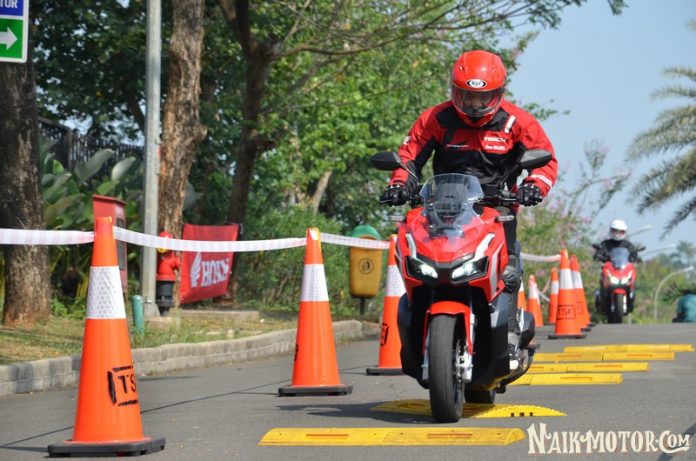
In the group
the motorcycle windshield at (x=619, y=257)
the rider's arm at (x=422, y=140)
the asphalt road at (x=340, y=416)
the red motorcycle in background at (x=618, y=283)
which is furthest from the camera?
the motorcycle windshield at (x=619, y=257)

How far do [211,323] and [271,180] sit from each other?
9.60m

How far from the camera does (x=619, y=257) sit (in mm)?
22344

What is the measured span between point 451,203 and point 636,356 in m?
5.39

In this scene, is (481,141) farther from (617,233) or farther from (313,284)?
(617,233)

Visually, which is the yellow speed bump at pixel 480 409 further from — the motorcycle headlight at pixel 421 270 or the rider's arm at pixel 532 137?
the rider's arm at pixel 532 137

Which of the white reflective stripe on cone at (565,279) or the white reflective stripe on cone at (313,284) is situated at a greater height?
the white reflective stripe on cone at (565,279)

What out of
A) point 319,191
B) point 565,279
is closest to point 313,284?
point 565,279

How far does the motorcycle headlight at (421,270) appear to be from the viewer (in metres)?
7.21

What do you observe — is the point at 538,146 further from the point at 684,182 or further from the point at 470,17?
the point at 684,182

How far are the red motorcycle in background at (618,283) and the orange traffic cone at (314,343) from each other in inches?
520

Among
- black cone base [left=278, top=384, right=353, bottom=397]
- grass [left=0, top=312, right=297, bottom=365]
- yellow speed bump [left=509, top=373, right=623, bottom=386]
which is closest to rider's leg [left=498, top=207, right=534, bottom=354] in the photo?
yellow speed bump [left=509, top=373, right=623, bottom=386]

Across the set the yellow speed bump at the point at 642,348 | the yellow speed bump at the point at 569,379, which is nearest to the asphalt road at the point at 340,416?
the yellow speed bump at the point at 569,379

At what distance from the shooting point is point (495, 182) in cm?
805

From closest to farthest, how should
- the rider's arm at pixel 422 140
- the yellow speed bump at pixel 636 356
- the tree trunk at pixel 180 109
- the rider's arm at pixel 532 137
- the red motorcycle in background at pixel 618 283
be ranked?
the rider's arm at pixel 532 137
the rider's arm at pixel 422 140
the yellow speed bump at pixel 636 356
the tree trunk at pixel 180 109
the red motorcycle in background at pixel 618 283
